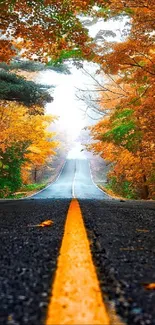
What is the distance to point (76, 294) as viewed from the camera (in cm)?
93

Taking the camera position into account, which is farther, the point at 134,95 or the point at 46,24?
the point at 134,95

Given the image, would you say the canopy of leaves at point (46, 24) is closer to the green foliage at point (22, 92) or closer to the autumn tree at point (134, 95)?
the autumn tree at point (134, 95)

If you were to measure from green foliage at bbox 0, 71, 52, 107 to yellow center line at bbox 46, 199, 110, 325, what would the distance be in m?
14.1

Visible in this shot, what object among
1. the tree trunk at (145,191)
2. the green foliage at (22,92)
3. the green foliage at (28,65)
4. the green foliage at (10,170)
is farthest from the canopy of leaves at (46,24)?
the green foliage at (10,170)

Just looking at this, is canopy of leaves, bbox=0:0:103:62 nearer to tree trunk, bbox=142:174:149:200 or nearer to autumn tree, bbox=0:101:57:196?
tree trunk, bbox=142:174:149:200

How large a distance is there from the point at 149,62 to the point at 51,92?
302 inches

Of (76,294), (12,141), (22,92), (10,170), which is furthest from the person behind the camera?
(10,170)

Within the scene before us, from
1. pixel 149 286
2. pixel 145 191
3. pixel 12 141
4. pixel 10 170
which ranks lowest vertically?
pixel 149 286

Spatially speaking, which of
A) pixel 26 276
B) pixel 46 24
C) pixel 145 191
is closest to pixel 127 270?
pixel 26 276

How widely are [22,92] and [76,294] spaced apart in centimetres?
1473

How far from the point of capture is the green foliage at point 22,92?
589 inches

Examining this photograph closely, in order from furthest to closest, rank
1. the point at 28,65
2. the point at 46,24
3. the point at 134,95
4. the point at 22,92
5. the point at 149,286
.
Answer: the point at 28,65 < the point at 22,92 < the point at 134,95 < the point at 46,24 < the point at 149,286

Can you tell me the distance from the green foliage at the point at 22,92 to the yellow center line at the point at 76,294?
14124 mm

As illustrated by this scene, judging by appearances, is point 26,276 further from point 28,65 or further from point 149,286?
point 28,65
